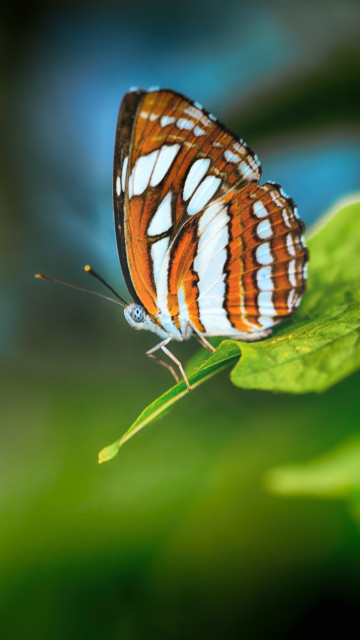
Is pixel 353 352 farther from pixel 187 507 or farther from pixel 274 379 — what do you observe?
pixel 187 507

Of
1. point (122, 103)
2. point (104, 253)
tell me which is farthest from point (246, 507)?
point (104, 253)

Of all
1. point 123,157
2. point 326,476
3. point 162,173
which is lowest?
point 326,476

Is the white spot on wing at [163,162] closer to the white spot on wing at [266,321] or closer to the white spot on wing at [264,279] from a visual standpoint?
the white spot on wing at [264,279]

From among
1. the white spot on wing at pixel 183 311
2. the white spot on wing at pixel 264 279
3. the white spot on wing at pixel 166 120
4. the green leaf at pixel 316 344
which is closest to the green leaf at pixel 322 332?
the green leaf at pixel 316 344

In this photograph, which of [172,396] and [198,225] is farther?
[198,225]

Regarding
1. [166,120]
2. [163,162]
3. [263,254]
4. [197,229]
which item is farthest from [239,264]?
[166,120]

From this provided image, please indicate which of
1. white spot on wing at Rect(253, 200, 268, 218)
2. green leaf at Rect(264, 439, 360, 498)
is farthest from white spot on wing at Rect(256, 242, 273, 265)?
green leaf at Rect(264, 439, 360, 498)

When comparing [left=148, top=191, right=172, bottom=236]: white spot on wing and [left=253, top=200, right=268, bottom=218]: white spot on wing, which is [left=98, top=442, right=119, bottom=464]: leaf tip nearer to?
[left=148, top=191, right=172, bottom=236]: white spot on wing

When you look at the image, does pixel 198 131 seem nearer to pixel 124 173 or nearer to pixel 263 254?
pixel 124 173
